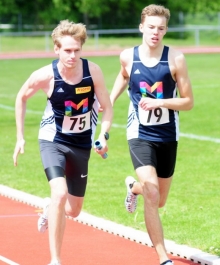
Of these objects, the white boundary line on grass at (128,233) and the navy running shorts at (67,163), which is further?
the white boundary line on grass at (128,233)

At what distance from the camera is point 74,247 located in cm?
841

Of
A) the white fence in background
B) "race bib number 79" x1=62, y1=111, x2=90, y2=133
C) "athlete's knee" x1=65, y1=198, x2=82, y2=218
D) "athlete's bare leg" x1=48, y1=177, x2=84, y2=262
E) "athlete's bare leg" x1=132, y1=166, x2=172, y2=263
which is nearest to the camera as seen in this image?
"athlete's bare leg" x1=48, y1=177, x2=84, y2=262

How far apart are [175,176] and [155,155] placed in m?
4.82

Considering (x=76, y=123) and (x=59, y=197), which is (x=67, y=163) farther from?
(x=59, y=197)

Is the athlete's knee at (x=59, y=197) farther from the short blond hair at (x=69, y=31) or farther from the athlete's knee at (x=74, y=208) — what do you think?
the short blond hair at (x=69, y=31)

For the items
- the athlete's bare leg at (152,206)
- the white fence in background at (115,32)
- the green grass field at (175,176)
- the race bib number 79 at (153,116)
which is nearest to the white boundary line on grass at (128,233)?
the green grass field at (175,176)

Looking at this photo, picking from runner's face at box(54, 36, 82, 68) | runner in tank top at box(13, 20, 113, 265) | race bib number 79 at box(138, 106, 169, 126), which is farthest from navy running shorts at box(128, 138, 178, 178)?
runner's face at box(54, 36, 82, 68)

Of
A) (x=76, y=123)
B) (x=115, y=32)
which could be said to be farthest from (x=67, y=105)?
(x=115, y=32)

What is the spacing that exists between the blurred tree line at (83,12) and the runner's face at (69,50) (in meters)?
52.9

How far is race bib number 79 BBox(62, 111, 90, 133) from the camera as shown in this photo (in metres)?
7.63

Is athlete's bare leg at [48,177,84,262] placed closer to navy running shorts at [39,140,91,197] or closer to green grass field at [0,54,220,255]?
navy running shorts at [39,140,91,197]

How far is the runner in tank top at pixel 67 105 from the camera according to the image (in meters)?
7.41

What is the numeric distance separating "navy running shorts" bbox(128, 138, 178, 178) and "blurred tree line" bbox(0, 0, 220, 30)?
52.6 metres

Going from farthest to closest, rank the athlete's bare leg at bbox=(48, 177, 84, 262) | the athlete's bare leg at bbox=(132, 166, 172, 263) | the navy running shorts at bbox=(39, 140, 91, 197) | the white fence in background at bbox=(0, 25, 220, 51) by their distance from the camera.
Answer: the white fence in background at bbox=(0, 25, 220, 51)
the navy running shorts at bbox=(39, 140, 91, 197)
the athlete's bare leg at bbox=(132, 166, 172, 263)
the athlete's bare leg at bbox=(48, 177, 84, 262)
